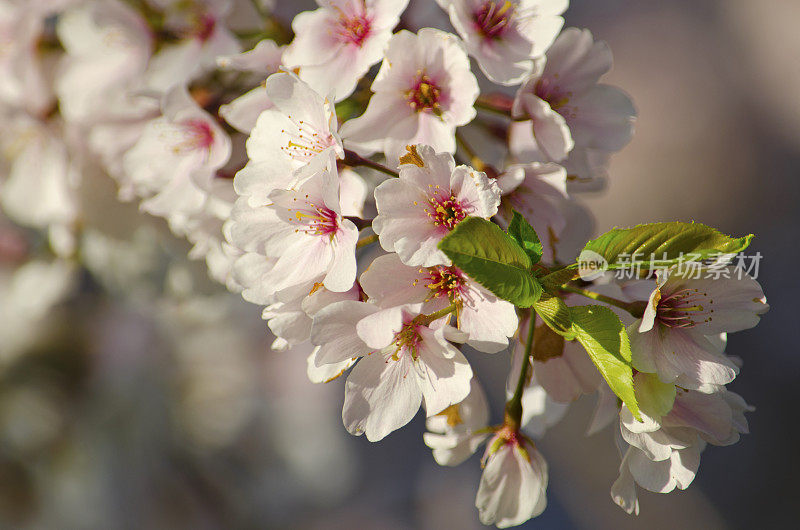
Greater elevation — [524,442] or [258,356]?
[524,442]

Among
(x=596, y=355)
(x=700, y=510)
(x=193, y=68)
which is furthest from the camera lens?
(x=700, y=510)

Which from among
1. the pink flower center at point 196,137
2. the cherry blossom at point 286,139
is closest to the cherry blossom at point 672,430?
the cherry blossom at point 286,139

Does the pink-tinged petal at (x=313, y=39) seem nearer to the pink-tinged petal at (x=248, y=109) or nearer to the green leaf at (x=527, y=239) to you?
the pink-tinged petal at (x=248, y=109)

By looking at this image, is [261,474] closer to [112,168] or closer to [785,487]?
[112,168]

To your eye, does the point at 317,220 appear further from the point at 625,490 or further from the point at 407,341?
the point at 625,490

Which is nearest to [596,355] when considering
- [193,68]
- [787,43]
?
[193,68]

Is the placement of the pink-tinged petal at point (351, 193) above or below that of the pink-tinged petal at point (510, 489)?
above

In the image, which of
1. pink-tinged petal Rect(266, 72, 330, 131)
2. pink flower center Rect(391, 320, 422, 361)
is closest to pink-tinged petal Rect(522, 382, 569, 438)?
pink flower center Rect(391, 320, 422, 361)

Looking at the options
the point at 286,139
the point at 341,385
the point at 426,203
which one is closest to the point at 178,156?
the point at 286,139
